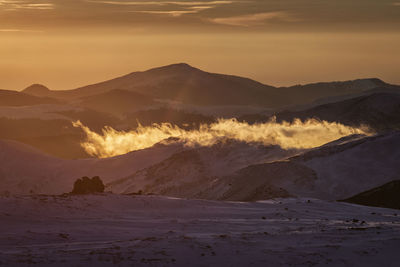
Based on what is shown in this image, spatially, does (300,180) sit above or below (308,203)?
below

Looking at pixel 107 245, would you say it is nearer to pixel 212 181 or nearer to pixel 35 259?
pixel 35 259

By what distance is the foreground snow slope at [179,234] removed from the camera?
32.4 meters

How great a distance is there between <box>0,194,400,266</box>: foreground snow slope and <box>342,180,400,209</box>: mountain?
77.2 feet

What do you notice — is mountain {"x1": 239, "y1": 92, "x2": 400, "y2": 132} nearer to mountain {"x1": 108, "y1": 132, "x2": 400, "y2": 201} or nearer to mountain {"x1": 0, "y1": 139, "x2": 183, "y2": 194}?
mountain {"x1": 0, "y1": 139, "x2": 183, "y2": 194}

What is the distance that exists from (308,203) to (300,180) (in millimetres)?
33775

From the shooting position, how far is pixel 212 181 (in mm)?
103062

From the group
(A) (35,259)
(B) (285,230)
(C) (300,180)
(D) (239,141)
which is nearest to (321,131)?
(D) (239,141)

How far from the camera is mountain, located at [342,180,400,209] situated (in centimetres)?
7550

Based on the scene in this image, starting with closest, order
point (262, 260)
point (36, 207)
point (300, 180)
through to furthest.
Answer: point (262, 260), point (36, 207), point (300, 180)

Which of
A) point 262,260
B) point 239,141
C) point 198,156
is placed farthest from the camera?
point 239,141

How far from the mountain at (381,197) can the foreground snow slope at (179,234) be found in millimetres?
23543

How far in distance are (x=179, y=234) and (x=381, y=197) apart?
43784 mm

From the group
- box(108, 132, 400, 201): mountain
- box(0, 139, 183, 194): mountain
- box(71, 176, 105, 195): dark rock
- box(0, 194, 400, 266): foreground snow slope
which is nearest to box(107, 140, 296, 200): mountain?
box(108, 132, 400, 201): mountain

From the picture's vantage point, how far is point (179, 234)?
3800 cm
